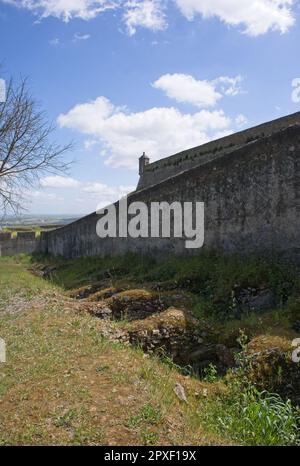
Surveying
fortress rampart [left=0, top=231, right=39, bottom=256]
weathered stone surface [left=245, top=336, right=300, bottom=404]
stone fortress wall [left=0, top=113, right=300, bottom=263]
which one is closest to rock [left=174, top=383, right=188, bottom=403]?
weathered stone surface [left=245, top=336, right=300, bottom=404]

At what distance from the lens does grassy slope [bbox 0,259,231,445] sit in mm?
3313

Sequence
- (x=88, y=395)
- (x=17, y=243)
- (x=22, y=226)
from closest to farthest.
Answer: (x=88, y=395) < (x=17, y=243) < (x=22, y=226)

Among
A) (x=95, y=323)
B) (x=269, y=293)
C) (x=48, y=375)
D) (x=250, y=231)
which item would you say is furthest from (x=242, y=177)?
(x=48, y=375)

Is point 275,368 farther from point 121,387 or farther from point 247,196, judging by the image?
point 247,196

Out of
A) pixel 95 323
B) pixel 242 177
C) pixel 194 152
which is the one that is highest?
pixel 194 152

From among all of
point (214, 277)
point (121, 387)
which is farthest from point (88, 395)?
point (214, 277)

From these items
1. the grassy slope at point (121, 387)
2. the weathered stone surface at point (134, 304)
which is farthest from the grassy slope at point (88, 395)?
the weathered stone surface at point (134, 304)

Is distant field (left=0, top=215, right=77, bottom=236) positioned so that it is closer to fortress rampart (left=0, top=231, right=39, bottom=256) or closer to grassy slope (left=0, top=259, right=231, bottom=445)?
fortress rampart (left=0, top=231, right=39, bottom=256)

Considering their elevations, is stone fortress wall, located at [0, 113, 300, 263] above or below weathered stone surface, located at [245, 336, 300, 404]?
above

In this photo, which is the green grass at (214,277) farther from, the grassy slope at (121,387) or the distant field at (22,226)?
the distant field at (22,226)

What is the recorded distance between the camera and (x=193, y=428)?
11.7 feet

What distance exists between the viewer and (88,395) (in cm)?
390

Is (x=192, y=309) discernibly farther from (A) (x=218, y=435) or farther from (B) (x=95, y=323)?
(A) (x=218, y=435)

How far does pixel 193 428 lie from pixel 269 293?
12.2 ft
